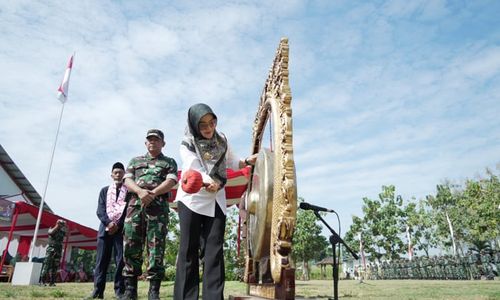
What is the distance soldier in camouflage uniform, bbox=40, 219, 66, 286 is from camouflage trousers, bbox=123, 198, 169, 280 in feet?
21.7

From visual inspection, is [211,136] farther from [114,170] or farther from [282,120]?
[114,170]

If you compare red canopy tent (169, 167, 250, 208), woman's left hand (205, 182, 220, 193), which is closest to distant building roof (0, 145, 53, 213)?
red canopy tent (169, 167, 250, 208)

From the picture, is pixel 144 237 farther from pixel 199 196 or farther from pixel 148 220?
pixel 199 196

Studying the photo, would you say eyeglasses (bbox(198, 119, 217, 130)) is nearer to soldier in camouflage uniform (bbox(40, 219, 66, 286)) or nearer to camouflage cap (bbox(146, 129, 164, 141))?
camouflage cap (bbox(146, 129, 164, 141))

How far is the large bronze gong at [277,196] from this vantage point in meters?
2.43

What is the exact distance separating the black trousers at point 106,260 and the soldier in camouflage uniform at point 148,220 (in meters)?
0.93

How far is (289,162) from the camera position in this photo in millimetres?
2523

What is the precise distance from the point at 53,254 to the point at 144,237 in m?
6.83

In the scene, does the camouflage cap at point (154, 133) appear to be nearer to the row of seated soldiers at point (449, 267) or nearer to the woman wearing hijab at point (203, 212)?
the woman wearing hijab at point (203, 212)

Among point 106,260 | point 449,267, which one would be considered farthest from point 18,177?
point 449,267

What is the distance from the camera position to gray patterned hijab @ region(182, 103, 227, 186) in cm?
276

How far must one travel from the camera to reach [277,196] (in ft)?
8.52

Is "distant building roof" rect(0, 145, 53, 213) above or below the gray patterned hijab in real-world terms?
above

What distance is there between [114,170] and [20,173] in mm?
19477
